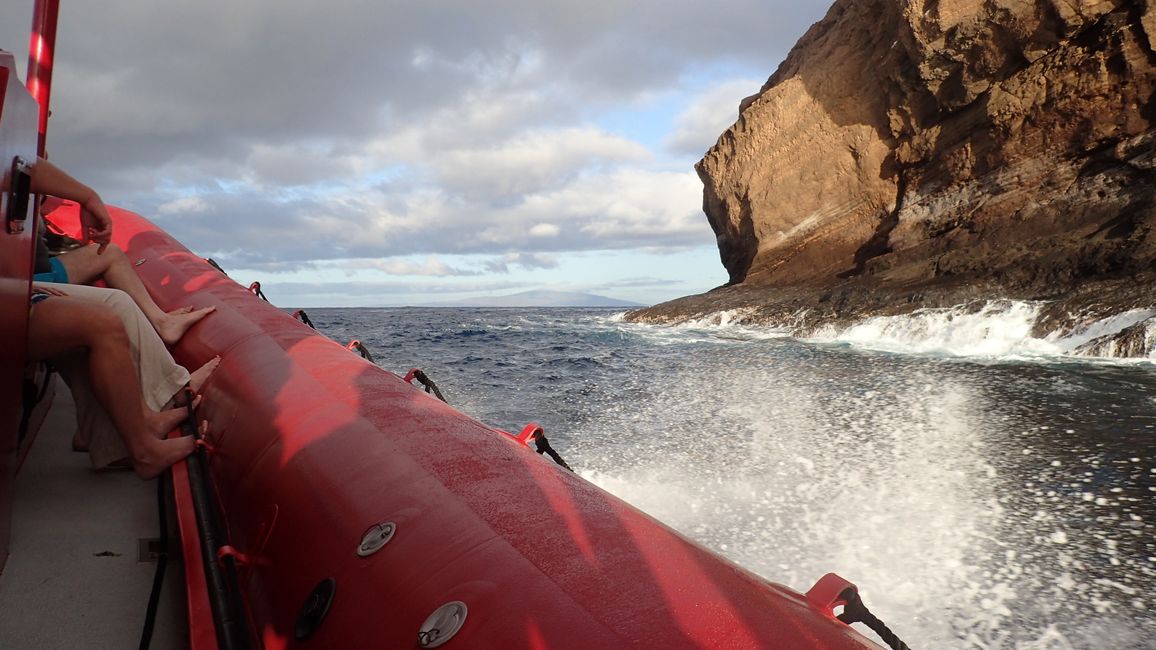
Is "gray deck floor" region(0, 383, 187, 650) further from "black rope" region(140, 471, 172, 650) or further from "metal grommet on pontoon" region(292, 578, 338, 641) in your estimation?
"metal grommet on pontoon" region(292, 578, 338, 641)

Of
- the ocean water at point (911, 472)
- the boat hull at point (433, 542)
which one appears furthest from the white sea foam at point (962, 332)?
the boat hull at point (433, 542)

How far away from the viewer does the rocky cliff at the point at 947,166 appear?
39.0ft

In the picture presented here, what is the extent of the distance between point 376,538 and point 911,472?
337 centimetres

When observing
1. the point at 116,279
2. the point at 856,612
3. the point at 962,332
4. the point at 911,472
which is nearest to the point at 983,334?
the point at 962,332

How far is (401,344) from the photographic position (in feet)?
46.3

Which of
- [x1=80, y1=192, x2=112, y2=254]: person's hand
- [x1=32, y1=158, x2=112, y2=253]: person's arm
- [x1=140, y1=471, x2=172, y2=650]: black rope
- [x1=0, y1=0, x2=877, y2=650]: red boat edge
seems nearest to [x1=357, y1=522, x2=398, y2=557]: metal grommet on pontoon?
[x1=0, y1=0, x2=877, y2=650]: red boat edge

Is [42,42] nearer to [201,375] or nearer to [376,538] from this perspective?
[201,375]

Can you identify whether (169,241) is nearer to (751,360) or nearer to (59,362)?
(59,362)

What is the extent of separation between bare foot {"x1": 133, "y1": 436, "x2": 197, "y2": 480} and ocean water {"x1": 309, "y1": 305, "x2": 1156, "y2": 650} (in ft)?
7.09

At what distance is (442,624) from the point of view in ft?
3.81

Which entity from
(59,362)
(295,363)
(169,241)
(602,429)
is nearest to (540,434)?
(295,363)

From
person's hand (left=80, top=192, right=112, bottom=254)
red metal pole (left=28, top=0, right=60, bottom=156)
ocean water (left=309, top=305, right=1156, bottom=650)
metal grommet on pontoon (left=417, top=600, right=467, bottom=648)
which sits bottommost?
ocean water (left=309, top=305, right=1156, bottom=650)

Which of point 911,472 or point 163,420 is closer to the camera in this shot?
point 163,420

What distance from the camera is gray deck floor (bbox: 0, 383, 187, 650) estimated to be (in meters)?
1.62
